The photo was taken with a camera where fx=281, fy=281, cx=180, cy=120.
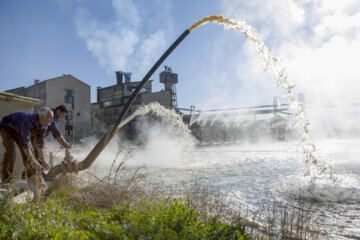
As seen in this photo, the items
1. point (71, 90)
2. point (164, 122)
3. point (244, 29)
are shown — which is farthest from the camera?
point (71, 90)

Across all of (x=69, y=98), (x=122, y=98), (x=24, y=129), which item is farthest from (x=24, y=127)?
(x=122, y=98)

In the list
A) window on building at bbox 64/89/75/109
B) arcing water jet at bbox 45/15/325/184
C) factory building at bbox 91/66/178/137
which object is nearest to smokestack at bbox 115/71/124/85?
factory building at bbox 91/66/178/137

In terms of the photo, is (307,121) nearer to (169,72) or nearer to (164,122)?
(164,122)

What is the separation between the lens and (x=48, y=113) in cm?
533

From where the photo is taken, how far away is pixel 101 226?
3451 mm

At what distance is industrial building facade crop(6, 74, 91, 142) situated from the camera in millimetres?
32438

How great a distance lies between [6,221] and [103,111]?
127 feet

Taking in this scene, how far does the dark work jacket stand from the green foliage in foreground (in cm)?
158

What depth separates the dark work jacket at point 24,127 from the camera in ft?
16.6

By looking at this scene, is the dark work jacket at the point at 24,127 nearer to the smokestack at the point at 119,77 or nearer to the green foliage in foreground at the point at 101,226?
the green foliage in foreground at the point at 101,226

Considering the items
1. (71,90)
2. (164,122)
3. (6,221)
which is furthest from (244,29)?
(71,90)

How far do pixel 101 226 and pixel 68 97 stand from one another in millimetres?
33691

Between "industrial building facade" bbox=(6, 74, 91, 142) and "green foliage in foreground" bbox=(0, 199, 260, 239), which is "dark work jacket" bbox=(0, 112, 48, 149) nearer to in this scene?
"green foliage in foreground" bbox=(0, 199, 260, 239)

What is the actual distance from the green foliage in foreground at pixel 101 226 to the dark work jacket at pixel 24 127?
1581 mm
